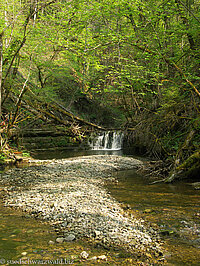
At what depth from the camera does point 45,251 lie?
111 inches

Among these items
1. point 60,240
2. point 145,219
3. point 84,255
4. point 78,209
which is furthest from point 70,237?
point 145,219

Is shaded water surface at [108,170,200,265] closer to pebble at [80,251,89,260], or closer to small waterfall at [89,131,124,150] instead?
pebble at [80,251,89,260]

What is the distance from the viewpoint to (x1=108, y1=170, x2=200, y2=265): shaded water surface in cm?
308

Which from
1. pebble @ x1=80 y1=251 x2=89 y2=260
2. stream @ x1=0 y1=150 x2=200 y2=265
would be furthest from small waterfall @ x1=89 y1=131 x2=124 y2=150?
pebble @ x1=80 y1=251 x2=89 y2=260

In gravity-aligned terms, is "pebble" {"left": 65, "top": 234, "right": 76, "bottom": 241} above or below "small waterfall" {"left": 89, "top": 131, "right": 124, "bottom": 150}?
below

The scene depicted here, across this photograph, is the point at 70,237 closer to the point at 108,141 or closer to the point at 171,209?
the point at 171,209

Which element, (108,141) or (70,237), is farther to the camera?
(108,141)

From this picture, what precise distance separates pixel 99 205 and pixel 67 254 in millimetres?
1733

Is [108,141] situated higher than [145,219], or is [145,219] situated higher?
[108,141]

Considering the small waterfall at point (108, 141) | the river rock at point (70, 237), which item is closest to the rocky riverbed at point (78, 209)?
the river rock at point (70, 237)

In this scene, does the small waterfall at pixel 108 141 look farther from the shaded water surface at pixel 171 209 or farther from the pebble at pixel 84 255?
the pebble at pixel 84 255

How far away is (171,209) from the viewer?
4590 millimetres

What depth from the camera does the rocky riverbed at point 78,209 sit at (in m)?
3.18

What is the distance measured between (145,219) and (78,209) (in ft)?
4.06
